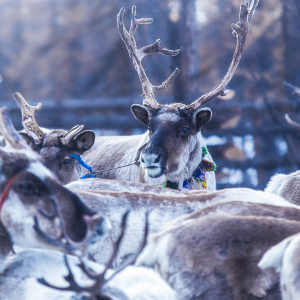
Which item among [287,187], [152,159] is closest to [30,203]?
[152,159]

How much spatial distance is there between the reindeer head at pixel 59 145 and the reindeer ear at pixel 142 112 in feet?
1.56

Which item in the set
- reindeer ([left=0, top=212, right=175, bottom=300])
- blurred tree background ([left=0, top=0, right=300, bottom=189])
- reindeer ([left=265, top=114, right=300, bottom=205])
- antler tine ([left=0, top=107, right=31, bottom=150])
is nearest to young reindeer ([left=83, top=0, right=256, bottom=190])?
reindeer ([left=265, top=114, right=300, bottom=205])

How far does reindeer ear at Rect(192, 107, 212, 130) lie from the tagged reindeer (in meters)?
0.99

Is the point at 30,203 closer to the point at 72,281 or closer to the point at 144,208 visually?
the point at 72,281

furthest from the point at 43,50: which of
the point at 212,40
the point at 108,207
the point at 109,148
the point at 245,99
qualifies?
the point at 108,207

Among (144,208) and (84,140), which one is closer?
(144,208)

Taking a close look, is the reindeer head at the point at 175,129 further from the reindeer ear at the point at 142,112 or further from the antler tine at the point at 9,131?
the antler tine at the point at 9,131

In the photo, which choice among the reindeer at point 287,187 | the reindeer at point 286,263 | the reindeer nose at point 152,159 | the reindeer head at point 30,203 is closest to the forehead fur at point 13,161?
the reindeer head at point 30,203

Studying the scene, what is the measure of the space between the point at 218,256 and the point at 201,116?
7.72ft

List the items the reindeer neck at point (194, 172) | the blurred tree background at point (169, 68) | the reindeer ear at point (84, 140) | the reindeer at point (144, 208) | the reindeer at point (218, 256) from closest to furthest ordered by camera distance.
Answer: the reindeer at point (218, 256) → the reindeer at point (144, 208) → the reindeer neck at point (194, 172) → the reindeer ear at point (84, 140) → the blurred tree background at point (169, 68)

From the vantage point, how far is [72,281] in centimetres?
175

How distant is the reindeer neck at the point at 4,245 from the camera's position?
1.95 metres

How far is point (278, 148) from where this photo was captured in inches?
448

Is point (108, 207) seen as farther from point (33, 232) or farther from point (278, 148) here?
point (278, 148)
